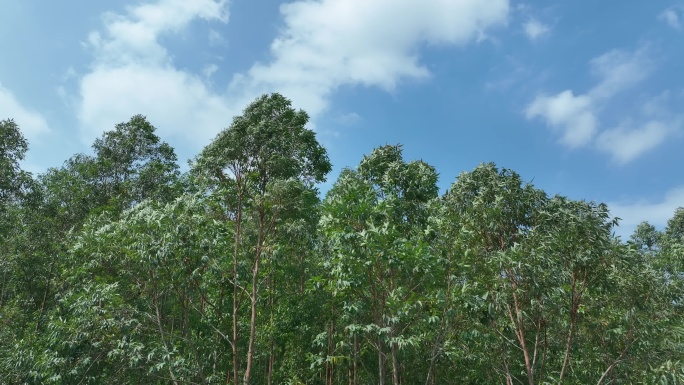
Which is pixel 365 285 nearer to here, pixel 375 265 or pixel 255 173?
pixel 375 265

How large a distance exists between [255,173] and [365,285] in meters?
3.33

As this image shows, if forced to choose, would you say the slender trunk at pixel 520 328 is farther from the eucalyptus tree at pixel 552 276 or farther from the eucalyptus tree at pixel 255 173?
the eucalyptus tree at pixel 255 173

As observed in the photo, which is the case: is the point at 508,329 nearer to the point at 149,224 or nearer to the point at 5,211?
the point at 149,224

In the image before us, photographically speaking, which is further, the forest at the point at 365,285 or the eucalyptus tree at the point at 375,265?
the forest at the point at 365,285

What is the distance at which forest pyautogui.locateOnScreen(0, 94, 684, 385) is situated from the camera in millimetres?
8375

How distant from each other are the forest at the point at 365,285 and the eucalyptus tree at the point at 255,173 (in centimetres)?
7

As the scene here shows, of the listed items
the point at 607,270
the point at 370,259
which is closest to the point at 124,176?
the point at 370,259

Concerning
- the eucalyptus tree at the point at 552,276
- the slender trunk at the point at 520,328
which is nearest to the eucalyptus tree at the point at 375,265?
the eucalyptus tree at the point at 552,276

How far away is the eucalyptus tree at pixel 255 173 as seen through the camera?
29.5 ft

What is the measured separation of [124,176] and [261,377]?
10.8 meters

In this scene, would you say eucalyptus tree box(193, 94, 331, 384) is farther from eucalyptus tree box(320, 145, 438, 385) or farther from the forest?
eucalyptus tree box(320, 145, 438, 385)

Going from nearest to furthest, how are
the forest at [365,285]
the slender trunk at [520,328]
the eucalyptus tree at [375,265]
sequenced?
the eucalyptus tree at [375,265] → the forest at [365,285] → the slender trunk at [520,328]

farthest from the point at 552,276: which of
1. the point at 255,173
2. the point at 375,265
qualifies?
the point at 255,173

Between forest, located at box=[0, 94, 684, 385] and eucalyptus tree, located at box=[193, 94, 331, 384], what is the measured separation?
67 mm
